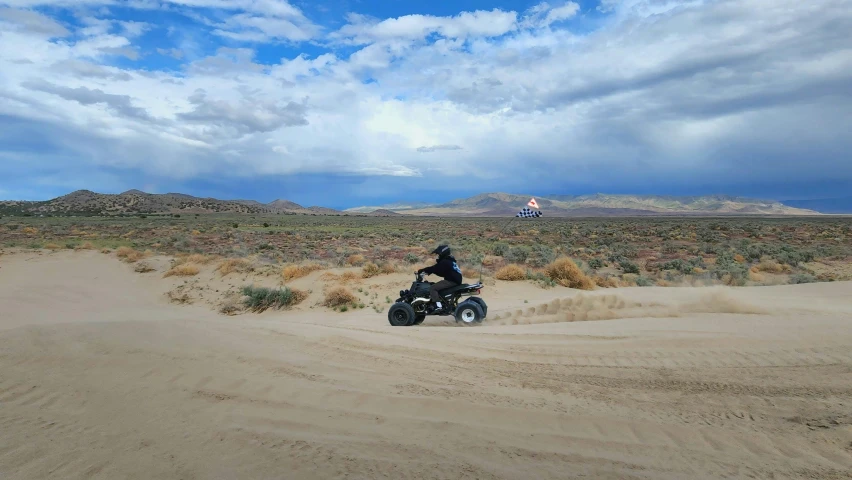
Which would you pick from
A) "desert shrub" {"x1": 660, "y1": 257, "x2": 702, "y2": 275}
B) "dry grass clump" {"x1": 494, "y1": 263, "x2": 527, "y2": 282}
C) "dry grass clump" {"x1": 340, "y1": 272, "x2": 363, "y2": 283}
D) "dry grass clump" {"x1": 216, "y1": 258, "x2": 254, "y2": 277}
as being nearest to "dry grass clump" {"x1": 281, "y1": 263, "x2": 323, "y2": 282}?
"dry grass clump" {"x1": 340, "y1": 272, "x2": 363, "y2": 283}

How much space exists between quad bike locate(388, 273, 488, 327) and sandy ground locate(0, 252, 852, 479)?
0.56 meters

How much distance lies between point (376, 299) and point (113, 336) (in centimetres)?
793

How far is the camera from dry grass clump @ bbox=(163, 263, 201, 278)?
62.7 feet

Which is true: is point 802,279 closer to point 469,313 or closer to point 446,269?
point 469,313

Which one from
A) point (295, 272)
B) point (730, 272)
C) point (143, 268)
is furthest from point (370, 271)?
point (730, 272)

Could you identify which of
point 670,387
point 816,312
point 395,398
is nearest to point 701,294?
point 816,312

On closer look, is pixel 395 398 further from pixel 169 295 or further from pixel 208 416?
pixel 169 295

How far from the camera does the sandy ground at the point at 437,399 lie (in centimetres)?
441

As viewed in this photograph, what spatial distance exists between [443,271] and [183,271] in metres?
13.1

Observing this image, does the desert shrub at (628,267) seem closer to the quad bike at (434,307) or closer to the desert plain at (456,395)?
the desert plain at (456,395)

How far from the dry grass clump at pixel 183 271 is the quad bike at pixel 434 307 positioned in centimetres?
1174

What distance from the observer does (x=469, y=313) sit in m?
11.0

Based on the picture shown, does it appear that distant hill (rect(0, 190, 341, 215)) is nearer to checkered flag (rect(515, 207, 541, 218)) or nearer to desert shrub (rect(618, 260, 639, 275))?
desert shrub (rect(618, 260, 639, 275))

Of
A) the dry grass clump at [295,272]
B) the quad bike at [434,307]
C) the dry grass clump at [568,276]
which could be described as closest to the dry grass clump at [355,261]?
the dry grass clump at [295,272]
